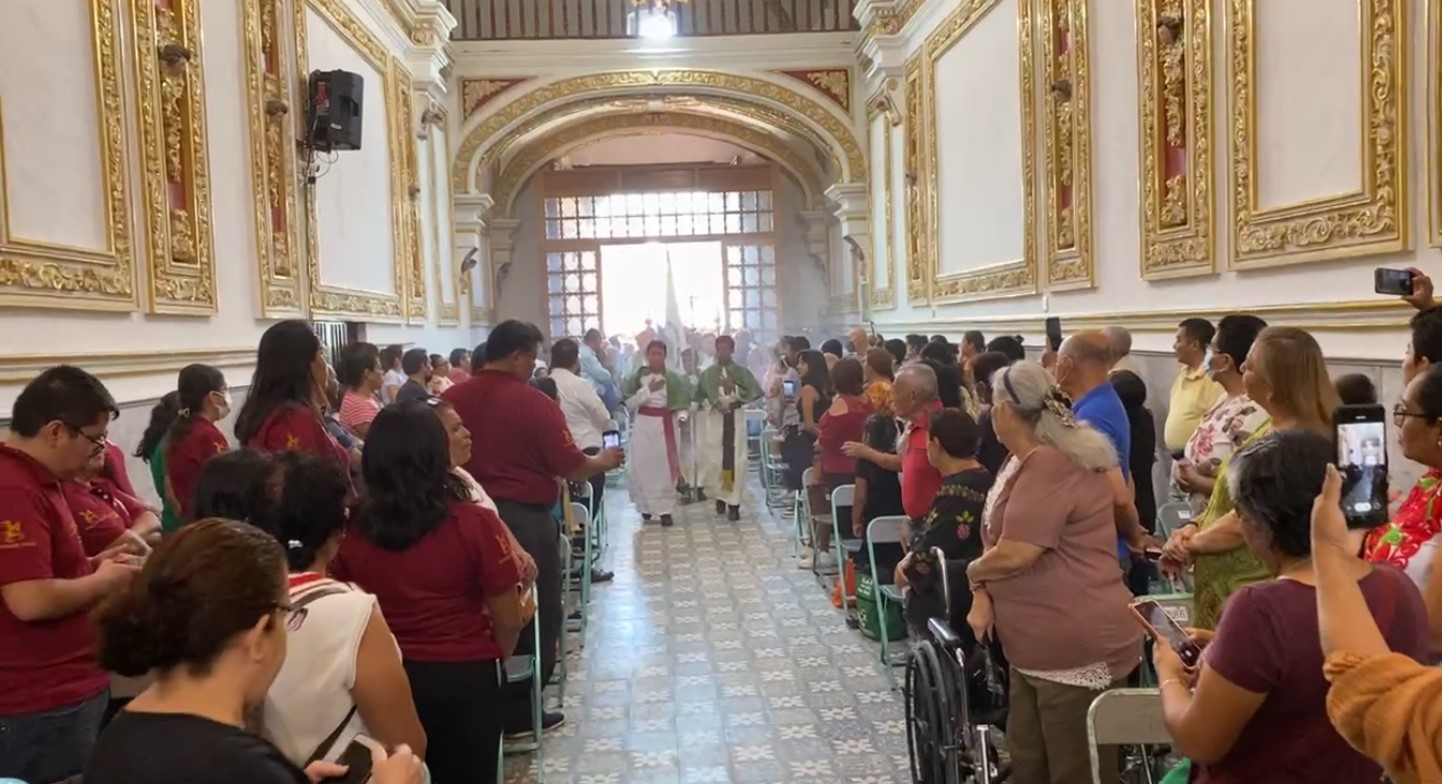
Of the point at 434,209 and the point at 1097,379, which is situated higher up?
the point at 434,209

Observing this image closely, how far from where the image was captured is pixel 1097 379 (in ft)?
12.1

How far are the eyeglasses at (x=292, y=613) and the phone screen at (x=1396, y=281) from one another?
123 inches

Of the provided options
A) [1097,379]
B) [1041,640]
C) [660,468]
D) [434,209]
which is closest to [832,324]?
[434,209]

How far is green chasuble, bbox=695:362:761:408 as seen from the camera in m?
8.67

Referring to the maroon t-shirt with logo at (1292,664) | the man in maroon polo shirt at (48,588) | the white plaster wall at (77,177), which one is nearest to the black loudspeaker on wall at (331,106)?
the white plaster wall at (77,177)

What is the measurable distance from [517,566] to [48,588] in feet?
3.13

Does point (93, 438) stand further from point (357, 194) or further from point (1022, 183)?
point (1022, 183)

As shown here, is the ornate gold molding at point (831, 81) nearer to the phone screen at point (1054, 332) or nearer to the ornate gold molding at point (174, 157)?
the phone screen at point (1054, 332)

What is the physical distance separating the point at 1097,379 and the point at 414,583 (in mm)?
2382

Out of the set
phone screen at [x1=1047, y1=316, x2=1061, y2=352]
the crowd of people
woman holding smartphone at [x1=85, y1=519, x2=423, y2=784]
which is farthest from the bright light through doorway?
woman holding smartphone at [x1=85, y1=519, x2=423, y2=784]

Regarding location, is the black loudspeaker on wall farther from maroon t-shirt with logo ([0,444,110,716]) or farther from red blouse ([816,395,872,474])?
maroon t-shirt with logo ([0,444,110,716])

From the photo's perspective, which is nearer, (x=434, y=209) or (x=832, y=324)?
(x=434, y=209)

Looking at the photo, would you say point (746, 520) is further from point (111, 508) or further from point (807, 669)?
point (111, 508)

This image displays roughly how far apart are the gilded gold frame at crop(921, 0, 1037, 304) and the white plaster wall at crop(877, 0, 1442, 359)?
182 mm
